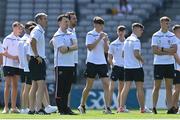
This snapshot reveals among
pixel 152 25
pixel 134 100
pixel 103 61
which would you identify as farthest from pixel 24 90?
pixel 152 25

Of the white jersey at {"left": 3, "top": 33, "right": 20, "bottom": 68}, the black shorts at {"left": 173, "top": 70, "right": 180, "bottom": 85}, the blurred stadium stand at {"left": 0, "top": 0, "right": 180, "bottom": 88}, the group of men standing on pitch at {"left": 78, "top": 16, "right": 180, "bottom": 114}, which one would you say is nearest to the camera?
the group of men standing on pitch at {"left": 78, "top": 16, "right": 180, "bottom": 114}

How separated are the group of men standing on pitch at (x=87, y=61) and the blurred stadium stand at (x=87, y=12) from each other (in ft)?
38.0

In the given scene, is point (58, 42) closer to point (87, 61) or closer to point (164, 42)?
point (87, 61)

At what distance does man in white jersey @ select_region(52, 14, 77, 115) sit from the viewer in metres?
20.7

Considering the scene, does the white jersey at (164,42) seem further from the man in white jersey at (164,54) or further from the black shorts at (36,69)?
the black shorts at (36,69)

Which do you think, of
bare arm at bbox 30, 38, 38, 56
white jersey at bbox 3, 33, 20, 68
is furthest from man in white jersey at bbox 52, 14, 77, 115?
white jersey at bbox 3, 33, 20, 68

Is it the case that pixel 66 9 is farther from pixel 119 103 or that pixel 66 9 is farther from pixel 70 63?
pixel 70 63

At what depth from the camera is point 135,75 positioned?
23484 mm

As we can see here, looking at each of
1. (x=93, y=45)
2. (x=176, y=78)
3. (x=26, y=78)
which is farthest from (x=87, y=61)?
(x=176, y=78)

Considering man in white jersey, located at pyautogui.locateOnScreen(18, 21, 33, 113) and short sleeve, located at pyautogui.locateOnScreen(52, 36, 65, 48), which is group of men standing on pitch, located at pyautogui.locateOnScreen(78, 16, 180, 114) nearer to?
man in white jersey, located at pyautogui.locateOnScreen(18, 21, 33, 113)

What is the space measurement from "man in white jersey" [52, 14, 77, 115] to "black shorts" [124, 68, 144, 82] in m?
3.02

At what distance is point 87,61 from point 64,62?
2.24m

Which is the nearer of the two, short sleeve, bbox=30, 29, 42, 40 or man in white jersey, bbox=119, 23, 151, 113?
short sleeve, bbox=30, 29, 42, 40

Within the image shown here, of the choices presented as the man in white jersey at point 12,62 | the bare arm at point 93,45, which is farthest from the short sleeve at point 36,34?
the man in white jersey at point 12,62
